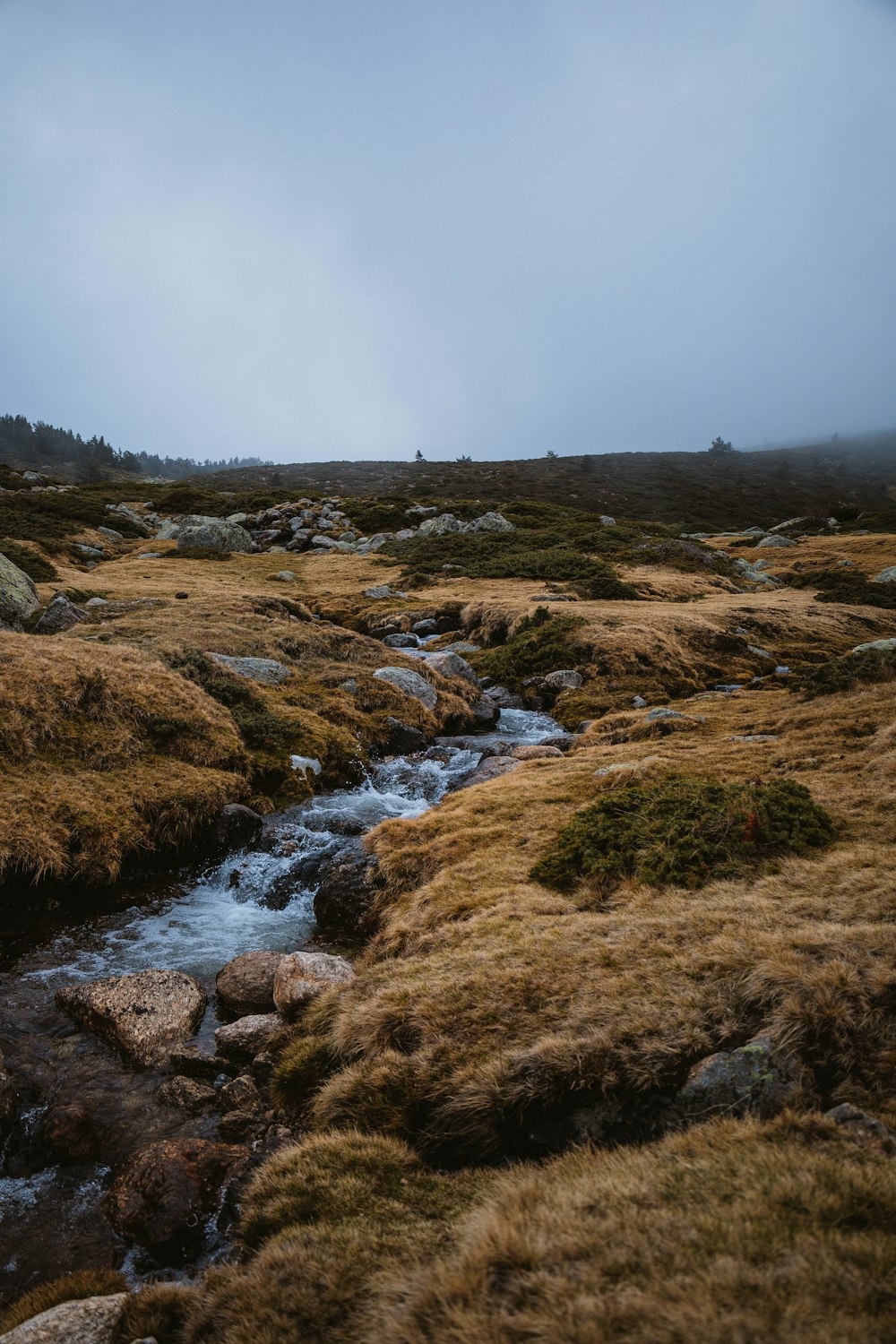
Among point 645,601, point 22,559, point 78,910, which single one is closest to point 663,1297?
point 78,910

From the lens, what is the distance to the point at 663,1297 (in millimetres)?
2994

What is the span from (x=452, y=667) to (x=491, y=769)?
916 centimetres

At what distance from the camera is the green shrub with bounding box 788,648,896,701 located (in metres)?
16.8

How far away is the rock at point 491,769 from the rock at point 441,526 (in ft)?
145

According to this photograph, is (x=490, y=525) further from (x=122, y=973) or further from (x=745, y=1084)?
(x=745, y=1084)

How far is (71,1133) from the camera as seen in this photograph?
271 inches

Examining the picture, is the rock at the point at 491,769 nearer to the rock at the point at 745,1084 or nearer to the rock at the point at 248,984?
the rock at the point at 248,984

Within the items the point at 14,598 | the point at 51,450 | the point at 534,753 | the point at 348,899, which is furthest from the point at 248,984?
the point at 51,450

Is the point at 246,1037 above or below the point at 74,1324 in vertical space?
below

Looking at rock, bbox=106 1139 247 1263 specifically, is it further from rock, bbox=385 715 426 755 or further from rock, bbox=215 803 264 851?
rock, bbox=385 715 426 755

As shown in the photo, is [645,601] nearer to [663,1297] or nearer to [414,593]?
[414,593]

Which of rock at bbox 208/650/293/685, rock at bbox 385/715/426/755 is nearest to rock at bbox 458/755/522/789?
rock at bbox 385/715/426/755

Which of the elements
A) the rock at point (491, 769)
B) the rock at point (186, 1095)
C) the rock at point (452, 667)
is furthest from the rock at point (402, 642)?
the rock at point (186, 1095)

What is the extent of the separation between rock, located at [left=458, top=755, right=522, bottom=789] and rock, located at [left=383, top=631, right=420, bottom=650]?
13.6 m
